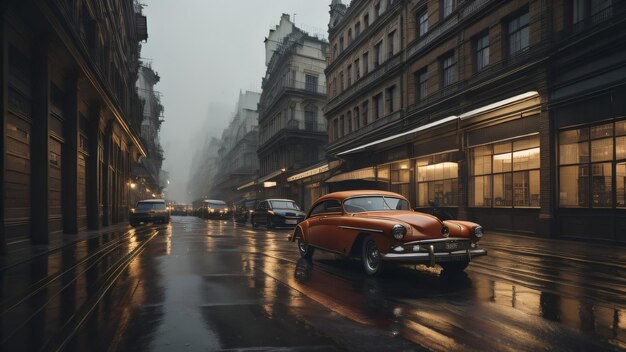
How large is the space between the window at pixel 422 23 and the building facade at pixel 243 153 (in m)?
43.4

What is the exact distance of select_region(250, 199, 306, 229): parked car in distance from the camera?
67.8 ft

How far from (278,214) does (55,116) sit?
10196 mm

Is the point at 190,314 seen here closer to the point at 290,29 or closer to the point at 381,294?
the point at 381,294

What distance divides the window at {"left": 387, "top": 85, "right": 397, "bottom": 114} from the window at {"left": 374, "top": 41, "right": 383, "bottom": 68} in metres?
2.61

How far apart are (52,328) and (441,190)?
1969 cm

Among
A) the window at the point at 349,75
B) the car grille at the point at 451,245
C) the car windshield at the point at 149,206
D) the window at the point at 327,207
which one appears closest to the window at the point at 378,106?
the window at the point at 349,75

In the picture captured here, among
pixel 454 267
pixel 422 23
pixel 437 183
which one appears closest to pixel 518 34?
pixel 422 23

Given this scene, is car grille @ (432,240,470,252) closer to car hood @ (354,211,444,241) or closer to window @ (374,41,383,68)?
car hood @ (354,211,444,241)

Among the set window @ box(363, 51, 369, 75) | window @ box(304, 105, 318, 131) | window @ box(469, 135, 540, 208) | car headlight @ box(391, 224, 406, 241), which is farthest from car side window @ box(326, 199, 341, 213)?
window @ box(304, 105, 318, 131)

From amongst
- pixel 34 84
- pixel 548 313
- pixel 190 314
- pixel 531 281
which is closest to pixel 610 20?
pixel 531 281

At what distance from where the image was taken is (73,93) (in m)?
17.6

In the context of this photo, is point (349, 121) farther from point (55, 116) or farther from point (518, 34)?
point (55, 116)

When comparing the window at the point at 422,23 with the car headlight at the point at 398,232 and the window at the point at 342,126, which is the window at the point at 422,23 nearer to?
the window at the point at 342,126

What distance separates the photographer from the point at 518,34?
17.2m
